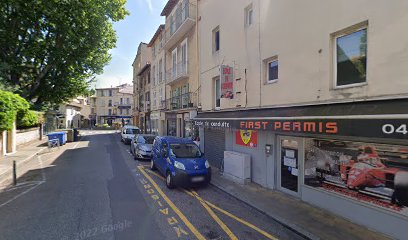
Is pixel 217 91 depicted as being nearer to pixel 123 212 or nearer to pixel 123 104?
pixel 123 212

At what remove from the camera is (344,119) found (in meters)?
4.52

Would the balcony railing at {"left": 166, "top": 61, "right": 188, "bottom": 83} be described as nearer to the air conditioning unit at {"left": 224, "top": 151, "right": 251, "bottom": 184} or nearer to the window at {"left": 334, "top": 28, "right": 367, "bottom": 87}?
the air conditioning unit at {"left": 224, "top": 151, "right": 251, "bottom": 184}

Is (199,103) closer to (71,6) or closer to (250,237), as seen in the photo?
(250,237)

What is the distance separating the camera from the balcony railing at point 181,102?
1487 cm

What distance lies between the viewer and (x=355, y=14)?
4977mm

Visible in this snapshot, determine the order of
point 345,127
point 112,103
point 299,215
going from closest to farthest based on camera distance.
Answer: point 345,127 → point 299,215 → point 112,103

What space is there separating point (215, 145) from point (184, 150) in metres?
2.98

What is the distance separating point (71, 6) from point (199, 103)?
11.6m

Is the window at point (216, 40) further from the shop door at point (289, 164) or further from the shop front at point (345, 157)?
the shop door at point (289, 164)

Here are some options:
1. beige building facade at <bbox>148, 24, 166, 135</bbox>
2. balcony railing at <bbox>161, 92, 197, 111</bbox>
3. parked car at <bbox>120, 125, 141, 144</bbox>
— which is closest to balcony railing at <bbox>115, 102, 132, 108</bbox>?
beige building facade at <bbox>148, 24, 166, 135</bbox>

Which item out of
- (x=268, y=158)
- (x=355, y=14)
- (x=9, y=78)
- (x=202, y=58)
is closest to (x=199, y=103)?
(x=202, y=58)

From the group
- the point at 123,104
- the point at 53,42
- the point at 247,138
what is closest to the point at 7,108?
the point at 53,42

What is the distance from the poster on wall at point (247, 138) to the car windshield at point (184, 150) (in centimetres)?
184

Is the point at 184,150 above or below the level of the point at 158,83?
below
